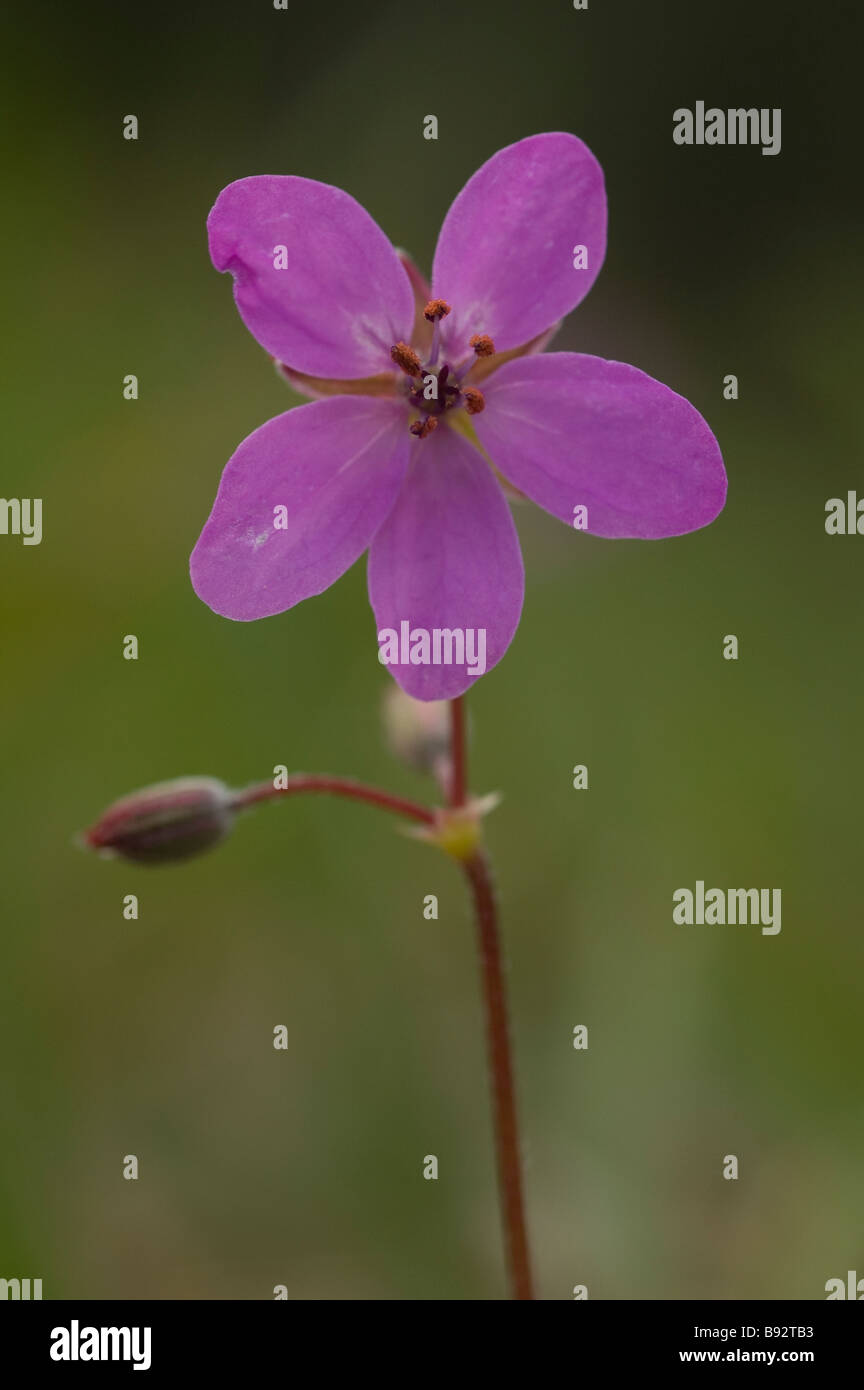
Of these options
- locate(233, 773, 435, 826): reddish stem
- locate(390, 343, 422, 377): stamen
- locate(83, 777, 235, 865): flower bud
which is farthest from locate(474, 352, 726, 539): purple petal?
locate(83, 777, 235, 865): flower bud

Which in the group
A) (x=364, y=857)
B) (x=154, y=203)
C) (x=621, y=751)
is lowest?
Result: (x=364, y=857)

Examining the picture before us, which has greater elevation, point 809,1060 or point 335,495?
point 335,495

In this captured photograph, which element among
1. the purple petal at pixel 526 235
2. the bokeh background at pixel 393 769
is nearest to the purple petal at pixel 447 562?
the purple petal at pixel 526 235

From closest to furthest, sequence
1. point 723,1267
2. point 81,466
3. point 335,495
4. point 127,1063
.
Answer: point 335,495 < point 723,1267 < point 127,1063 < point 81,466

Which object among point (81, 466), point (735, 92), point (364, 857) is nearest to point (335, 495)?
point (364, 857)

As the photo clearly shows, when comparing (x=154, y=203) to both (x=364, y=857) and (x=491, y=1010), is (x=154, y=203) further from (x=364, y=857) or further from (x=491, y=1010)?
(x=491, y=1010)

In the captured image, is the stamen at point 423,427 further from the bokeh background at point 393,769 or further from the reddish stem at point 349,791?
the bokeh background at point 393,769

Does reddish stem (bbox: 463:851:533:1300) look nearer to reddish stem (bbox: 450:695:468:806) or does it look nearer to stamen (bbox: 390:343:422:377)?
reddish stem (bbox: 450:695:468:806)
